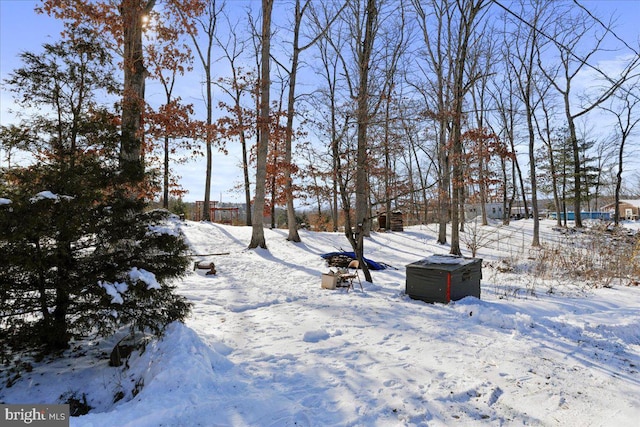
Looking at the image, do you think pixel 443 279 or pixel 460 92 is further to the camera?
pixel 460 92

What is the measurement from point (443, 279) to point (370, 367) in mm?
2820

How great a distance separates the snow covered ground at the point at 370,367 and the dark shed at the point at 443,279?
0.20 meters

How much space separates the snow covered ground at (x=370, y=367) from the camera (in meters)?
2.71

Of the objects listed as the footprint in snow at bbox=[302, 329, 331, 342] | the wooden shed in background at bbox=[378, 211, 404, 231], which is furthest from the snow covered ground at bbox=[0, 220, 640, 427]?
the wooden shed in background at bbox=[378, 211, 404, 231]

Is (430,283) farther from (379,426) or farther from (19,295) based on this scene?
(19,295)

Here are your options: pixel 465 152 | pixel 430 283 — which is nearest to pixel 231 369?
pixel 430 283

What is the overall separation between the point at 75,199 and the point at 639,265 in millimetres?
12326

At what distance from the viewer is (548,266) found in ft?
33.0

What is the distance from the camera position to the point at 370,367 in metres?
3.50

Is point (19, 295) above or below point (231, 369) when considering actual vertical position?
above

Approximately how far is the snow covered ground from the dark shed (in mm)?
203

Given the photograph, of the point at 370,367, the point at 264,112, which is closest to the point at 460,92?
the point at 264,112

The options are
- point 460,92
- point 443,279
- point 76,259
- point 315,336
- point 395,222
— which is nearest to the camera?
point 76,259

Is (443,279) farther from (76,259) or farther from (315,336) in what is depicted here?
(76,259)
